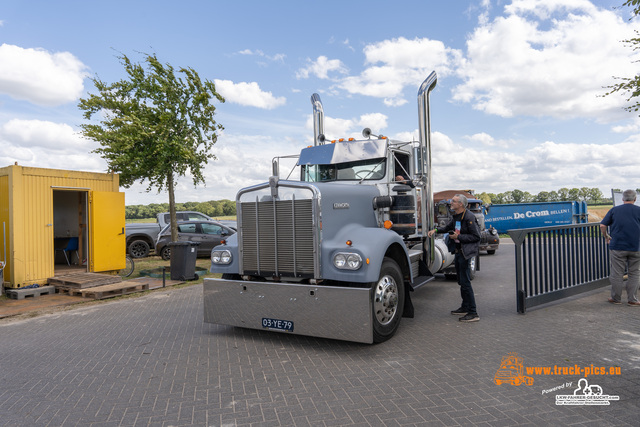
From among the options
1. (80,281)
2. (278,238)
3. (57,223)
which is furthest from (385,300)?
(57,223)

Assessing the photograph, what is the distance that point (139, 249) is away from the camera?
16719 millimetres

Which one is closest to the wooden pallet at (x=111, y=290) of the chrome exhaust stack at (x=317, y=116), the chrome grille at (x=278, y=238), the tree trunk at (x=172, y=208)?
the tree trunk at (x=172, y=208)

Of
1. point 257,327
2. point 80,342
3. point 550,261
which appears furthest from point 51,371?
point 550,261

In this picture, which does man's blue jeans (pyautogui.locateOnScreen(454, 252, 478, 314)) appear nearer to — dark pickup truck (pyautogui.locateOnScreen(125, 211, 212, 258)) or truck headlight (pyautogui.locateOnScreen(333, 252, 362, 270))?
truck headlight (pyautogui.locateOnScreen(333, 252, 362, 270))

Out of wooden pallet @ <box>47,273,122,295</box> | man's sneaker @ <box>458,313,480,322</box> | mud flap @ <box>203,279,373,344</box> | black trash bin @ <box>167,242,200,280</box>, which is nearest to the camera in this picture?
mud flap @ <box>203,279,373,344</box>

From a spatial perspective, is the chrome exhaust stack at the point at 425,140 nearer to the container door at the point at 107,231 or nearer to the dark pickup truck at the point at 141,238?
the container door at the point at 107,231

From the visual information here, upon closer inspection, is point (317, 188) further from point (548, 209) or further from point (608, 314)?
point (548, 209)

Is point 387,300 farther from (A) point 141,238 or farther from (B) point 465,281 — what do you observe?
→ (A) point 141,238

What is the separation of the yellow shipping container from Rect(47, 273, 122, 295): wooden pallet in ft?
1.21

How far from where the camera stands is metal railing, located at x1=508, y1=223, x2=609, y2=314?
6656 mm

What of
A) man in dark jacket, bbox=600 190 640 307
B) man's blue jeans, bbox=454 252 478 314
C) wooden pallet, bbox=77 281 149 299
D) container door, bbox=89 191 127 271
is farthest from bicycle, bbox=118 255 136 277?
man in dark jacket, bbox=600 190 640 307

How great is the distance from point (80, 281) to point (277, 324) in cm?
631

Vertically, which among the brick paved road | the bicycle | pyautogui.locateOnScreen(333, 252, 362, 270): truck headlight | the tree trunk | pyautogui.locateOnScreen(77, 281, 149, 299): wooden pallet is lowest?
the brick paved road

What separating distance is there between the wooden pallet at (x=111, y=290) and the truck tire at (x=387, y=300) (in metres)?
6.46
